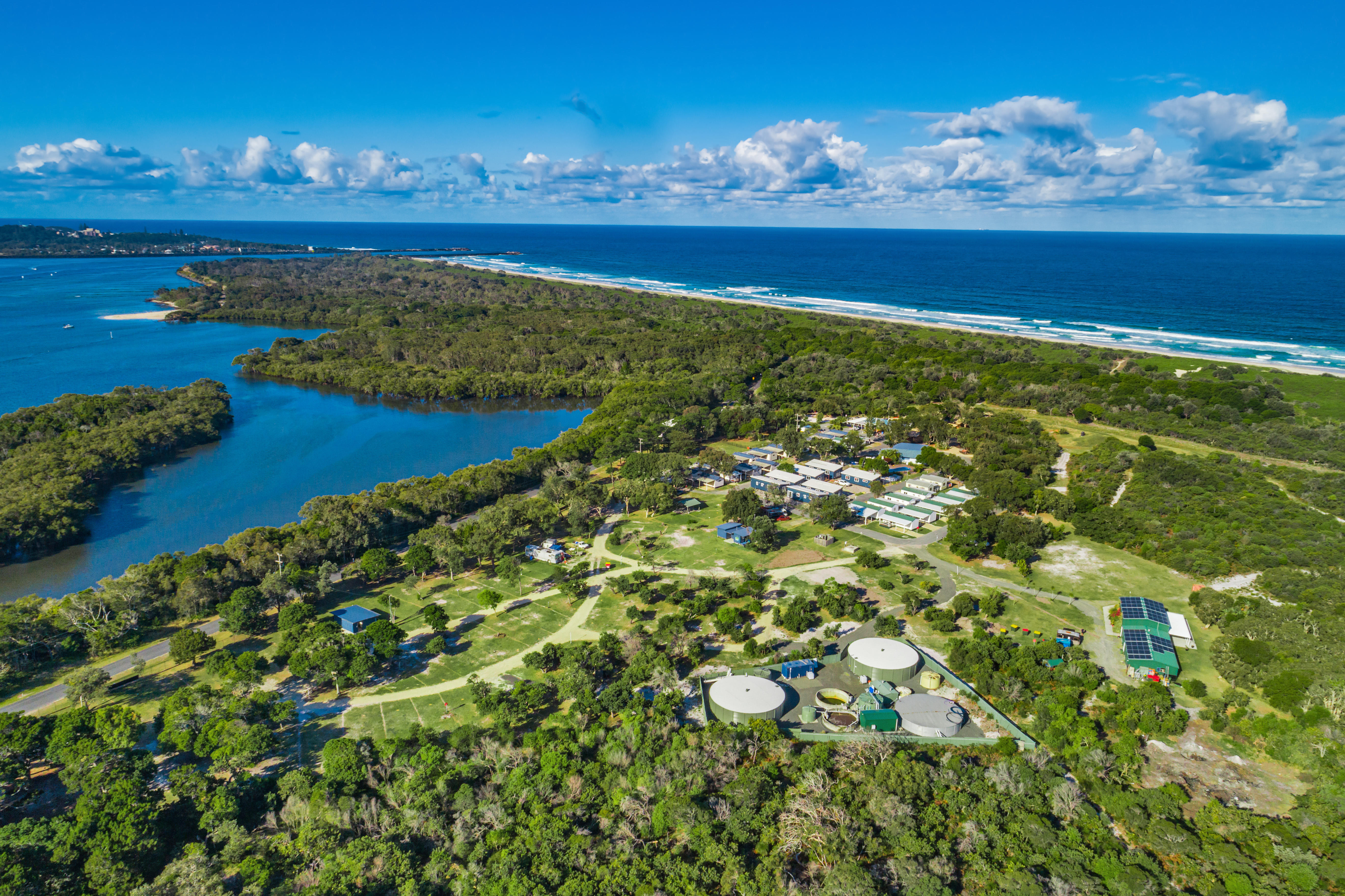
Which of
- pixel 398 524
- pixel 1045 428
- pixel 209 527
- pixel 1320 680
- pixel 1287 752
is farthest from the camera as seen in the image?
pixel 1045 428

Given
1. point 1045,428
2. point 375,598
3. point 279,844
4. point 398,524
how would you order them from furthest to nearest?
point 1045,428 < point 398,524 < point 375,598 < point 279,844

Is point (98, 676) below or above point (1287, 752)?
above

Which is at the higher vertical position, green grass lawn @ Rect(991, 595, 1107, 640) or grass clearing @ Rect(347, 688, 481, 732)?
grass clearing @ Rect(347, 688, 481, 732)

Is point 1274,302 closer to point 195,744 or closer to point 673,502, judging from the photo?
point 673,502

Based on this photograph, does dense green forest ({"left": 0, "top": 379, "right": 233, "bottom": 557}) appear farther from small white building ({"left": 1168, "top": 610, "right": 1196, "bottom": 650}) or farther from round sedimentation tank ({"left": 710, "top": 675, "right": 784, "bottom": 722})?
small white building ({"left": 1168, "top": 610, "right": 1196, "bottom": 650})

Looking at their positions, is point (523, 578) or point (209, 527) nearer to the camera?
point (523, 578)

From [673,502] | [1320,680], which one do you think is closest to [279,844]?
[673,502]

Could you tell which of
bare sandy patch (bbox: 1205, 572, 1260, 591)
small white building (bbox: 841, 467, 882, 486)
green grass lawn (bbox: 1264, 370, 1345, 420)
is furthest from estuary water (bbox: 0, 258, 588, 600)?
green grass lawn (bbox: 1264, 370, 1345, 420)
